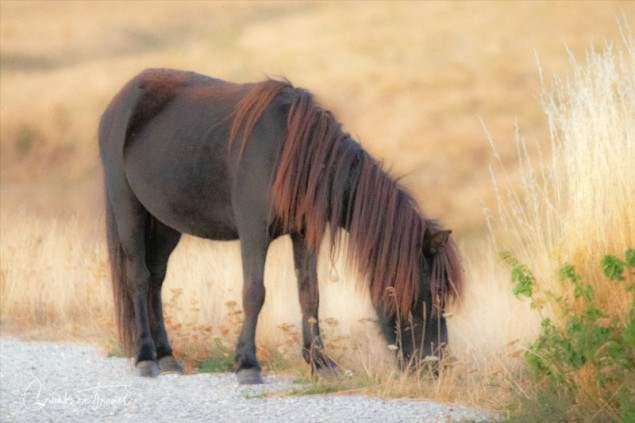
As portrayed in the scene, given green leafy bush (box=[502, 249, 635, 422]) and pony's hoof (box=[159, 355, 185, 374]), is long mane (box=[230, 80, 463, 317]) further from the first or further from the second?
pony's hoof (box=[159, 355, 185, 374])

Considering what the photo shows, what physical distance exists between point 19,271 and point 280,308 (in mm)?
3324

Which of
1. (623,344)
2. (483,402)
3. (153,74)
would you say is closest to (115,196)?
(153,74)

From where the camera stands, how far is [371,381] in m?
5.69

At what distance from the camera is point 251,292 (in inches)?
237

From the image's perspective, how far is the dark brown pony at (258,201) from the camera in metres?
5.77

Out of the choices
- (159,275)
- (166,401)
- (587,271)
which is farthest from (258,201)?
(587,271)

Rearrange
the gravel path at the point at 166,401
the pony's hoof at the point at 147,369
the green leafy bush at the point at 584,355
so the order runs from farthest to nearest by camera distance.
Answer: the pony's hoof at the point at 147,369 → the gravel path at the point at 166,401 → the green leafy bush at the point at 584,355

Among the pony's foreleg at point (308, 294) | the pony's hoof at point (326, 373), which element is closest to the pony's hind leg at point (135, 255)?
the pony's foreleg at point (308, 294)

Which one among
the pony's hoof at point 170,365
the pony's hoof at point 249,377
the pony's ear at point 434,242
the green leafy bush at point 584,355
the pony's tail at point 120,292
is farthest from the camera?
the pony's tail at point 120,292

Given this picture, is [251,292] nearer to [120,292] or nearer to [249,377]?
[249,377]

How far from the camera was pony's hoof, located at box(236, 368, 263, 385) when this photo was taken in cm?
595

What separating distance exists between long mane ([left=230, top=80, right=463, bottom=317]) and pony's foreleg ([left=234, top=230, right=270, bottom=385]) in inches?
9.2

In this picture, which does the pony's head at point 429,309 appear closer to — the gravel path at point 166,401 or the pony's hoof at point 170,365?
the gravel path at point 166,401

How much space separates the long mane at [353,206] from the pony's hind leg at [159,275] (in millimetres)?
1471
